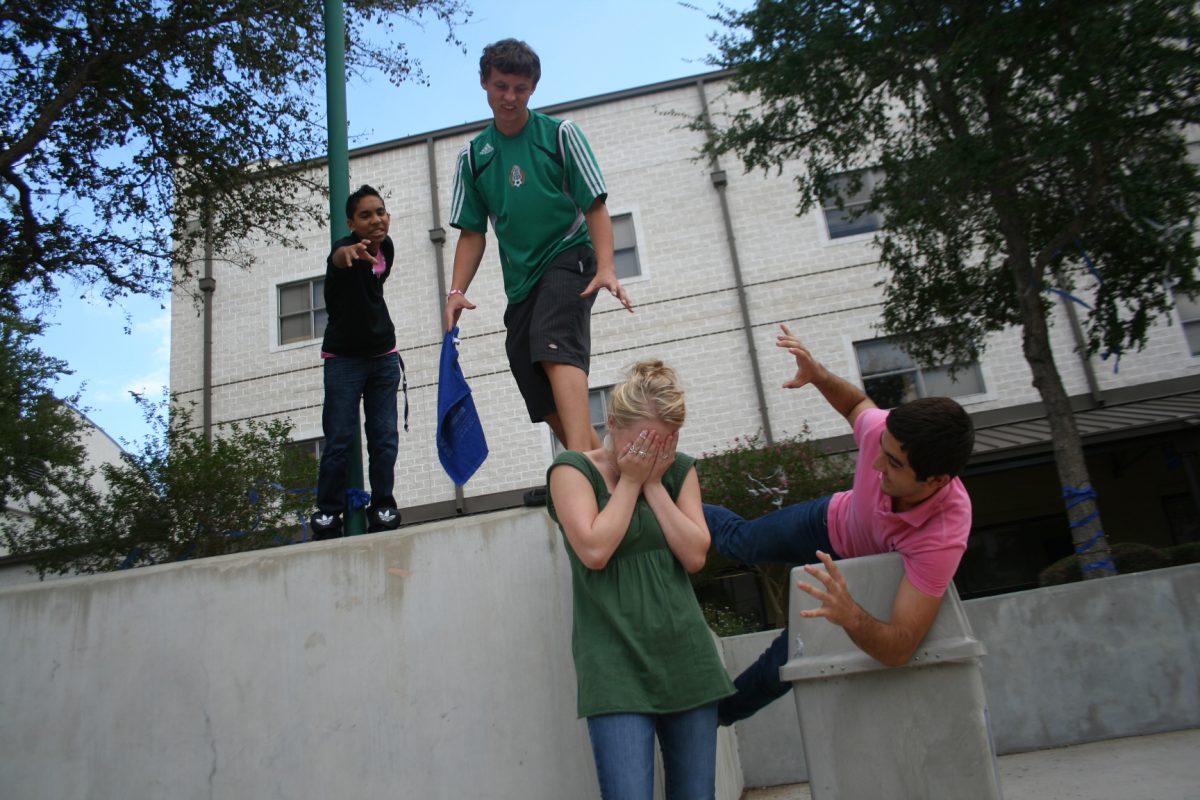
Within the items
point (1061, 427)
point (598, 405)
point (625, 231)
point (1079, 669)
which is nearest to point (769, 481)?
point (1061, 427)

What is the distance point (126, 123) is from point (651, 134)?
10.3 m

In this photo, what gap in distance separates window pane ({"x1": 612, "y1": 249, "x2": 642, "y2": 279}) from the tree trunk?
24.7 feet

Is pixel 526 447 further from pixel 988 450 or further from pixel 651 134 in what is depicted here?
pixel 988 450

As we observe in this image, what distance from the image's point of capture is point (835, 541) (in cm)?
304

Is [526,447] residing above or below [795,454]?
above

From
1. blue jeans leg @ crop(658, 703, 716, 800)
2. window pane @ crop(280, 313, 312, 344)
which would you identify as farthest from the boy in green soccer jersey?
window pane @ crop(280, 313, 312, 344)

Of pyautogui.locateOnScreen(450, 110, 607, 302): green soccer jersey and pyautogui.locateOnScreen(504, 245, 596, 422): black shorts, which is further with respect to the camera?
pyautogui.locateOnScreen(450, 110, 607, 302): green soccer jersey

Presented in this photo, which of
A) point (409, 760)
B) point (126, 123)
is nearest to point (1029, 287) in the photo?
point (409, 760)

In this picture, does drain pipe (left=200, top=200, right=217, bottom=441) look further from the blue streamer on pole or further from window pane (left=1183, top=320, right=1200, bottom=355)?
window pane (left=1183, top=320, right=1200, bottom=355)

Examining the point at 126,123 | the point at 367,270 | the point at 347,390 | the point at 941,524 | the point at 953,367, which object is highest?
the point at 126,123

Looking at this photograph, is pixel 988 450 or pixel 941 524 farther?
pixel 988 450

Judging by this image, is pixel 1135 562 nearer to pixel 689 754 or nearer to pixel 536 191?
pixel 536 191

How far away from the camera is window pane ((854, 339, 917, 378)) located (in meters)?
14.7

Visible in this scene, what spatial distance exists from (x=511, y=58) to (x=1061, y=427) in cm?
732
